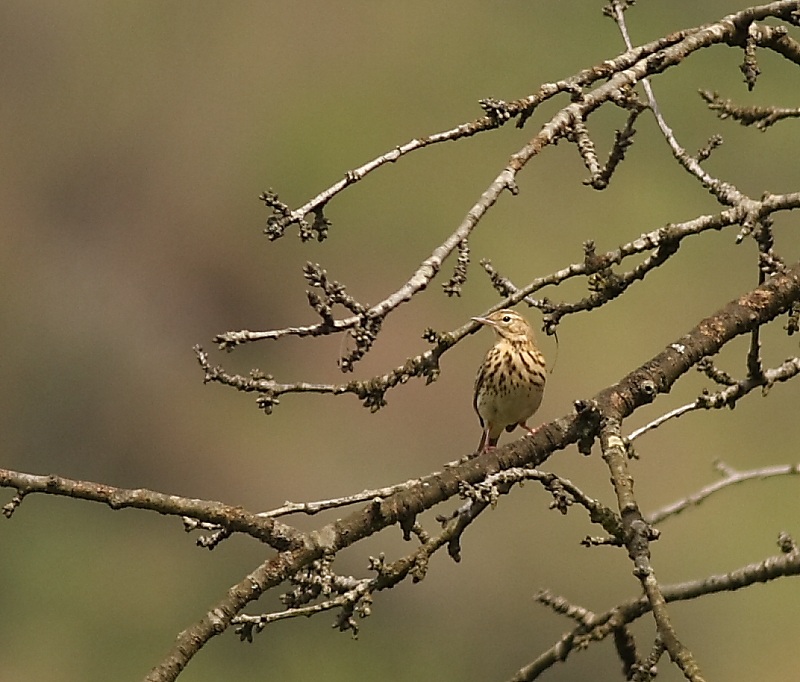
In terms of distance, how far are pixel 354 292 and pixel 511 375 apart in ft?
11.1

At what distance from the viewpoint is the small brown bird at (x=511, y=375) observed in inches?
201

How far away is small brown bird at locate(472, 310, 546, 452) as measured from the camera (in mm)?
5109

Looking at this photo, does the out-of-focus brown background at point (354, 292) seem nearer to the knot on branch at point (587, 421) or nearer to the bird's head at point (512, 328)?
the bird's head at point (512, 328)

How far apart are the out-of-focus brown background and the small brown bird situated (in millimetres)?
2089

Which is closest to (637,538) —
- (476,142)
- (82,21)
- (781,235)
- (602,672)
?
(602,672)

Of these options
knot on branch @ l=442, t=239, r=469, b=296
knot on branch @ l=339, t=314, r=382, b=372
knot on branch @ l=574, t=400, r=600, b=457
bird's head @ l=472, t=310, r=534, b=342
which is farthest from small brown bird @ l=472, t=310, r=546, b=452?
knot on branch @ l=339, t=314, r=382, b=372

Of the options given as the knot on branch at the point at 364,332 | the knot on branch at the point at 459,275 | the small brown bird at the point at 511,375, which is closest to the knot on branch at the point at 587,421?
the knot on branch at the point at 459,275

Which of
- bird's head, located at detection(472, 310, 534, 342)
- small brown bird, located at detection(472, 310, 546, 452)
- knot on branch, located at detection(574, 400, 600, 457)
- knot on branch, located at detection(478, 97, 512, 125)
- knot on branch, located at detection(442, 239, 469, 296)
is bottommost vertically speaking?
knot on branch, located at detection(574, 400, 600, 457)

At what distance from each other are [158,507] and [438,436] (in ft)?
22.2

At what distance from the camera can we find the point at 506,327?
516cm

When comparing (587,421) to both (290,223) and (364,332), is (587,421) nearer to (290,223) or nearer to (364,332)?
(364,332)

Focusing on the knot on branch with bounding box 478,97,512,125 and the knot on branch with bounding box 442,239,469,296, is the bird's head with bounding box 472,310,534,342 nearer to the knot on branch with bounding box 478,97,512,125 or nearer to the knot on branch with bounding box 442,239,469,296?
the knot on branch with bounding box 478,97,512,125

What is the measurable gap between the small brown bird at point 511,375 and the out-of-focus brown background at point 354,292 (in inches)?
82.3

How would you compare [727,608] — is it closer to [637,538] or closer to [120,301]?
[120,301]
